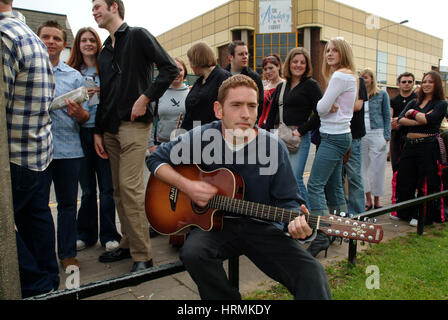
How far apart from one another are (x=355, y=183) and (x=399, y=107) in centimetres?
274

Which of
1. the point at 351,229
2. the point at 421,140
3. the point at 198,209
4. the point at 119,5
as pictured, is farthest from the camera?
the point at 421,140

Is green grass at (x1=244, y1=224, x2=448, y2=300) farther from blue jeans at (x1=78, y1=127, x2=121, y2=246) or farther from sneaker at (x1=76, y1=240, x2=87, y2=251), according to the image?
sneaker at (x1=76, y1=240, x2=87, y2=251)

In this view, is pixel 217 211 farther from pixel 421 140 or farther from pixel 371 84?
pixel 371 84

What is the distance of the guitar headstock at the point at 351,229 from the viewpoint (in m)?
1.87

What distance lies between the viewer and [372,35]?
3862cm

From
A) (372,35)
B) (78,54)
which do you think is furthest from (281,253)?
(372,35)

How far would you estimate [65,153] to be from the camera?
117 inches

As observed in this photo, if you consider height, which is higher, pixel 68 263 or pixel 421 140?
pixel 421 140

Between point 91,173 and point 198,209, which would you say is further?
point 91,173

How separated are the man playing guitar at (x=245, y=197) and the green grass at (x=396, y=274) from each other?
0.73 metres

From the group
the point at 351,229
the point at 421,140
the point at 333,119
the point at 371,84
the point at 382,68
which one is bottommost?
the point at 351,229

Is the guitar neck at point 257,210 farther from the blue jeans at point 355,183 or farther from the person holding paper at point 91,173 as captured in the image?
the blue jeans at point 355,183

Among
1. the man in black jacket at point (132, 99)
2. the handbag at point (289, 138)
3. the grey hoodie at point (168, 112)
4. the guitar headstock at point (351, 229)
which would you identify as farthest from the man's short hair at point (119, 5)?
the guitar headstock at point (351, 229)

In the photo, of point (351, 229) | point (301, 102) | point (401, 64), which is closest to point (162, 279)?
point (351, 229)
